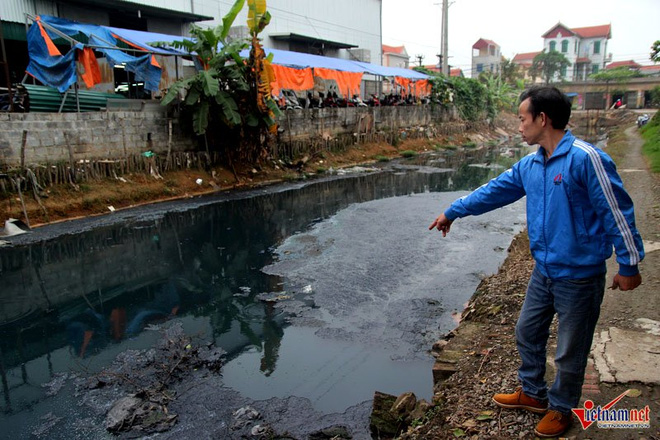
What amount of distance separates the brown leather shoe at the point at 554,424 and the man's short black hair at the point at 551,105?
4.89ft

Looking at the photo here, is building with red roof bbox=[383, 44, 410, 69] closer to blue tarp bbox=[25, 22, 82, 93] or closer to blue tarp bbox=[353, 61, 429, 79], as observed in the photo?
blue tarp bbox=[353, 61, 429, 79]

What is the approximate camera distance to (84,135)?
36.8ft

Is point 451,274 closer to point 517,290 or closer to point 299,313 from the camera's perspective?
point 517,290

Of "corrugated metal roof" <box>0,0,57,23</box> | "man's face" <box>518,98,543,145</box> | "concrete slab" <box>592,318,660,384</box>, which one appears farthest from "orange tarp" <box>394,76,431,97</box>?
"man's face" <box>518,98,543,145</box>

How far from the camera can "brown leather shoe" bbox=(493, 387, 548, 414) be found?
275 centimetres

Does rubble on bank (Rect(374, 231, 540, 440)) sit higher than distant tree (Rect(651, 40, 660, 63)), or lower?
lower

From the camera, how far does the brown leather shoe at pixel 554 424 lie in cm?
254

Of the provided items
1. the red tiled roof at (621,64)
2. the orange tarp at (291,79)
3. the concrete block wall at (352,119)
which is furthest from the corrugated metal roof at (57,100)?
the red tiled roof at (621,64)

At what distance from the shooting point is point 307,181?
1491 centimetres

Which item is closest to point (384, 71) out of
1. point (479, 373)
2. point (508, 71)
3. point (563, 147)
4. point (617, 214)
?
point (479, 373)

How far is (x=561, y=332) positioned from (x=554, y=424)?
500mm

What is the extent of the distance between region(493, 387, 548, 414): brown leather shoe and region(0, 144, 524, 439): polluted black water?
3.80 ft

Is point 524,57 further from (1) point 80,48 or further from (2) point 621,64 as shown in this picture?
(1) point 80,48

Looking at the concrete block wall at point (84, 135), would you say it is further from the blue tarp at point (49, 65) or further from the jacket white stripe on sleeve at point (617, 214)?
the jacket white stripe on sleeve at point (617, 214)
